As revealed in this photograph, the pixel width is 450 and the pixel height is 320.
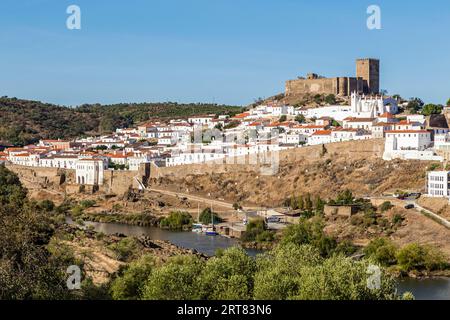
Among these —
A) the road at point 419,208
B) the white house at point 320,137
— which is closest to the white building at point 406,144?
the white house at point 320,137

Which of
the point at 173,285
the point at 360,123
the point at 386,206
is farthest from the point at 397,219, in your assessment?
the point at 173,285

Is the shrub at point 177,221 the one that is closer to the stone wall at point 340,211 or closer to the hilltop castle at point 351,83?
the stone wall at point 340,211

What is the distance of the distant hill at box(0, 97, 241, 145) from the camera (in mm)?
56125

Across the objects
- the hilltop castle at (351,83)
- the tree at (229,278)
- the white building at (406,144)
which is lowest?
the tree at (229,278)

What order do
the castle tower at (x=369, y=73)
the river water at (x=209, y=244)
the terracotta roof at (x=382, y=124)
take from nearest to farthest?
the river water at (x=209, y=244)
the terracotta roof at (x=382, y=124)
the castle tower at (x=369, y=73)

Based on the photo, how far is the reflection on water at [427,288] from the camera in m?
17.5

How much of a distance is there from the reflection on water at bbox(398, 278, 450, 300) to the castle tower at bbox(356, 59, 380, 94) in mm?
28407

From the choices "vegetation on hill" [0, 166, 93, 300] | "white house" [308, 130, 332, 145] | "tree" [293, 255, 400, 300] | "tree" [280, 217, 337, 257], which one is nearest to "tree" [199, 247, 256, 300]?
"tree" [293, 255, 400, 300]

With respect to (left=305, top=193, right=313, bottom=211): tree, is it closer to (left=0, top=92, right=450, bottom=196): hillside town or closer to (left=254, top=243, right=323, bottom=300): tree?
(left=0, top=92, right=450, bottom=196): hillside town

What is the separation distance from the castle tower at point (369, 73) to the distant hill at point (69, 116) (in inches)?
383

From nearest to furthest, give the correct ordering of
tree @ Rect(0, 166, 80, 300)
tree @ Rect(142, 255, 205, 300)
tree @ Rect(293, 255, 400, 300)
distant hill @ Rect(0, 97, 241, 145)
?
1. tree @ Rect(0, 166, 80, 300)
2. tree @ Rect(293, 255, 400, 300)
3. tree @ Rect(142, 255, 205, 300)
4. distant hill @ Rect(0, 97, 241, 145)

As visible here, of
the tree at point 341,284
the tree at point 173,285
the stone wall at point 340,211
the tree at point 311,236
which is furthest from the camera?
the stone wall at point 340,211

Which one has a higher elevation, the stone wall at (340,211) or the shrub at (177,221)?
the stone wall at (340,211)

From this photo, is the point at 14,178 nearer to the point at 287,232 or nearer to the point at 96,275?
the point at 287,232
